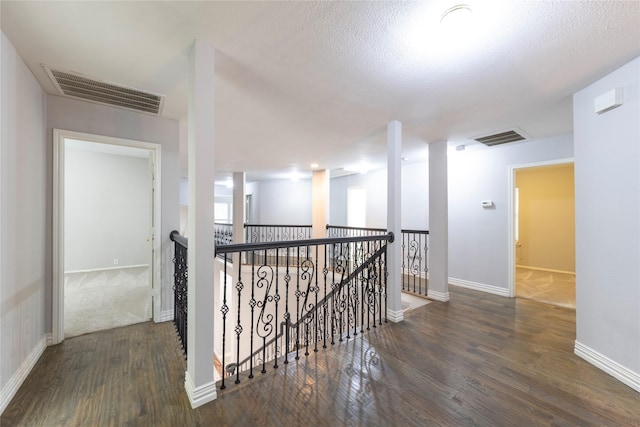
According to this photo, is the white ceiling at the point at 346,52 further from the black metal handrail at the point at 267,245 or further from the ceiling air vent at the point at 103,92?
the black metal handrail at the point at 267,245

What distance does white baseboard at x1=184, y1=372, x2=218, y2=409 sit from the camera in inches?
65.4

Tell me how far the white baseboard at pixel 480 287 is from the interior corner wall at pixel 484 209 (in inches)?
0.5

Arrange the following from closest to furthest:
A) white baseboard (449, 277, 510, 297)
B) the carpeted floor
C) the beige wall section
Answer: the carpeted floor, white baseboard (449, 277, 510, 297), the beige wall section

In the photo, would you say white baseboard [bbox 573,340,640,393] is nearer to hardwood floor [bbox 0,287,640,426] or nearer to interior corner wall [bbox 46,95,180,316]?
hardwood floor [bbox 0,287,640,426]

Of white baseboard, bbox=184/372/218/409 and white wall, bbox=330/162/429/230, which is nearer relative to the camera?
white baseboard, bbox=184/372/218/409

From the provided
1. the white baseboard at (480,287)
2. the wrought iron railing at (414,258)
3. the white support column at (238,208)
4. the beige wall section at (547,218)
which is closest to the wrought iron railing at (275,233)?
the white support column at (238,208)

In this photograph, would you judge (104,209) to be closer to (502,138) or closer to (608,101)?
(502,138)

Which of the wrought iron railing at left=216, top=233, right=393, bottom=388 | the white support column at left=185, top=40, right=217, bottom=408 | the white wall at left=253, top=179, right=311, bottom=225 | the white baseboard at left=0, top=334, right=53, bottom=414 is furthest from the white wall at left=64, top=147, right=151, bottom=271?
the white support column at left=185, top=40, right=217, bottom=408

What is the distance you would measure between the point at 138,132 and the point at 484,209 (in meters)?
5.40

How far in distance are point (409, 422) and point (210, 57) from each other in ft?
9.10

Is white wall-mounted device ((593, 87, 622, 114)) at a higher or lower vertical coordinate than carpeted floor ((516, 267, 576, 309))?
higher

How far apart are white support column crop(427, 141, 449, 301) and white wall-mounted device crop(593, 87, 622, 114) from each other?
180 cm

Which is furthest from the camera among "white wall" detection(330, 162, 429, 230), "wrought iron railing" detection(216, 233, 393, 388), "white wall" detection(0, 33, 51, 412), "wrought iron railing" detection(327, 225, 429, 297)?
"white wall" detection(330, 162, 429, 230)

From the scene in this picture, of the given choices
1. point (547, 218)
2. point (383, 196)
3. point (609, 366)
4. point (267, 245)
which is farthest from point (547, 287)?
point (267, 245)
